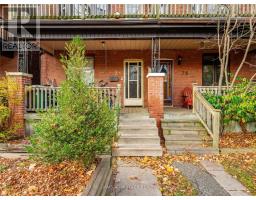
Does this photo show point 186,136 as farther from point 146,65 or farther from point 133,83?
point 146,65

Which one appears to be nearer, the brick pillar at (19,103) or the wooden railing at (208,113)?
the wooden railing at (208,113)

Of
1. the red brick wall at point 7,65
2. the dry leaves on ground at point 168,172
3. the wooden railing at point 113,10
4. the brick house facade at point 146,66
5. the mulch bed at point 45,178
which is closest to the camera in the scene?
the mulch bed at point 45,178

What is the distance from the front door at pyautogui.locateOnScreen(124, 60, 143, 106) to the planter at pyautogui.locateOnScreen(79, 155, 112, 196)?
26.4 ft

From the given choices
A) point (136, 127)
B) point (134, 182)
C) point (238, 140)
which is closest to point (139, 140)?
point (136, 127)

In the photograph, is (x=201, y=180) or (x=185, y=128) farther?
(x=185, y=128)

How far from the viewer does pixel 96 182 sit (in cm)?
418

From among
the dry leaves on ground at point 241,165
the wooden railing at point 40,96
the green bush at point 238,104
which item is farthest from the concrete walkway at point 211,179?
the wooden railing at point 40,96

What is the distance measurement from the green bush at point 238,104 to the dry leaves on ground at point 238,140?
1.32 ft

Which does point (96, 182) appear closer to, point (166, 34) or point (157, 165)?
point (157, 165)

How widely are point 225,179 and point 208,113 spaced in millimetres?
3032

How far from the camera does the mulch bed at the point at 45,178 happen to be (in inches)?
175

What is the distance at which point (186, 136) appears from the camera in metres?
8.38

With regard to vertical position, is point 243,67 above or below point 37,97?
above

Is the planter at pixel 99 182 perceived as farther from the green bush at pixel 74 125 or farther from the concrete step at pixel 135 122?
the concrete step at pixel 135 122
